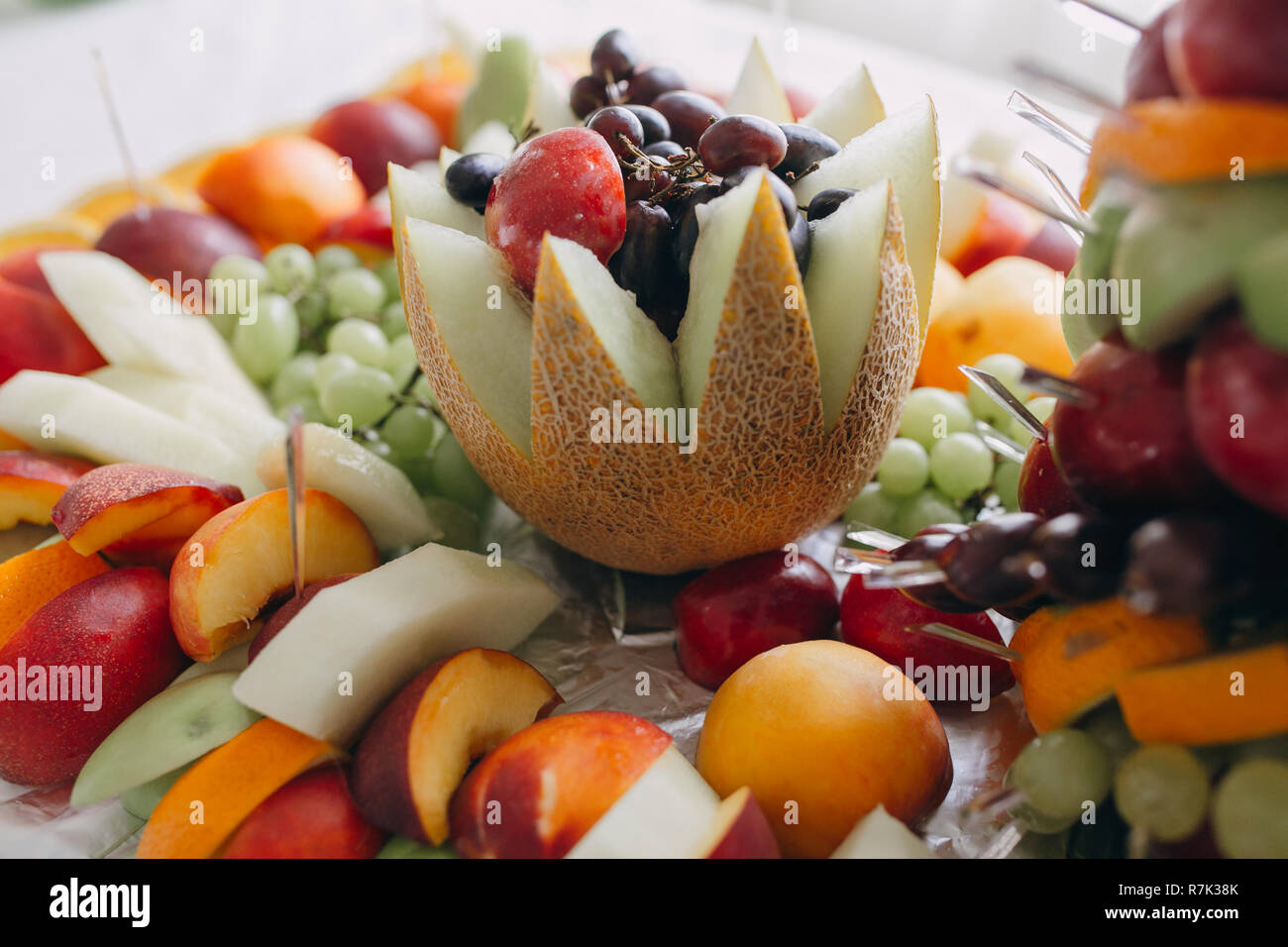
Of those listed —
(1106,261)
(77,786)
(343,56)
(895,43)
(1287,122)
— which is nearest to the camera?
(1287,122)

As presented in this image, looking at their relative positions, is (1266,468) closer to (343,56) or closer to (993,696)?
(993,696)

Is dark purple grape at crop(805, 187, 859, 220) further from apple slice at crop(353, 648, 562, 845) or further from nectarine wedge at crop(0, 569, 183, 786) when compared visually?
nectarine wedge at crop(0, 569, 183, 786)

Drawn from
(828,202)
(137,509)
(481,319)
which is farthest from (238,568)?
(828,202)

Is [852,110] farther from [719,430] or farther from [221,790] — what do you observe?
[221,790]

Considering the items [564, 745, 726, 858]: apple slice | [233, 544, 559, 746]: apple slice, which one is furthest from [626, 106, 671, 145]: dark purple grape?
[564, 745, 726, 858]: apple slice
